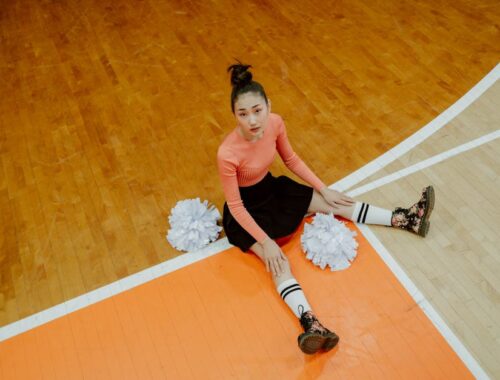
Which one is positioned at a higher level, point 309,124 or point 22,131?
point 309,124

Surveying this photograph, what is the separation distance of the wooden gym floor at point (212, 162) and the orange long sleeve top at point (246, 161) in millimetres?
290

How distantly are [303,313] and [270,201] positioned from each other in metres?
0.52

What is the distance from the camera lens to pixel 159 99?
2930 mm

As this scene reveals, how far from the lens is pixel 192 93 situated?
9.66 ft

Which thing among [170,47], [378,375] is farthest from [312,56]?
[378,375]

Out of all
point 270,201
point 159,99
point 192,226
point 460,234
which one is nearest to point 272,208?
point 270,201

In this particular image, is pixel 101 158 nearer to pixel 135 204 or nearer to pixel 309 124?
pixel 135 204

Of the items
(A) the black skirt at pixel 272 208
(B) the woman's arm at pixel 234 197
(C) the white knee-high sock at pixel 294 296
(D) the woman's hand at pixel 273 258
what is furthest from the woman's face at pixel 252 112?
(C) the white knee-high sock at pixel 294 296

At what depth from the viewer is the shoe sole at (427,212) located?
1936mm

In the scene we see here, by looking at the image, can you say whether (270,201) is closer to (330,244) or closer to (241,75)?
(330,244)

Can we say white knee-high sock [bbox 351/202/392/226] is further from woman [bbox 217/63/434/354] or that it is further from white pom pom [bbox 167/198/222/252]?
white pom pom [bbox 167/198/222/252]

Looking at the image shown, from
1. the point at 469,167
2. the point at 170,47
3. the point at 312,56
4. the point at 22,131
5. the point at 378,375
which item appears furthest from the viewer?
the point at 170,47

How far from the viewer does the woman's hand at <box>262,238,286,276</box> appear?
6.30 ft

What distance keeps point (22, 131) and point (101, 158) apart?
63 cm
